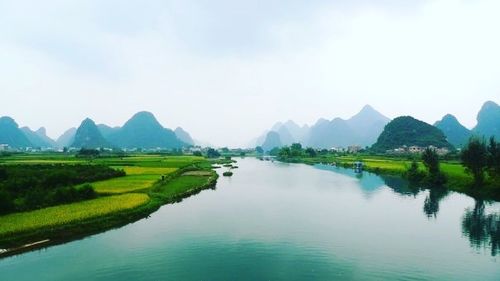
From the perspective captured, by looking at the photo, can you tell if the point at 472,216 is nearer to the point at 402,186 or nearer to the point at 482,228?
the point at 482,228

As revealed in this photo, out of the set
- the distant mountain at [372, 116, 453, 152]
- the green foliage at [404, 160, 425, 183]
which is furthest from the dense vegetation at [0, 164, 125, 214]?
the distant mountain at [372, 116, 453, 152]

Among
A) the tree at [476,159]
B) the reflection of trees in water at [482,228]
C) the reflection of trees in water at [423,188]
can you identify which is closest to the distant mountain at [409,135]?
the reflection of trees in water at [423,188]

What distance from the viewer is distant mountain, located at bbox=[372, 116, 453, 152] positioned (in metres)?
151

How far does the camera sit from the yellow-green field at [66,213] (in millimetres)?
24391

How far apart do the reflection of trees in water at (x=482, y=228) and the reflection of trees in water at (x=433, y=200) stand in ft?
9.01

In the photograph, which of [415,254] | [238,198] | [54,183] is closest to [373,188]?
[238,198]

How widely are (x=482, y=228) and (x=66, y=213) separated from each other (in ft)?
107

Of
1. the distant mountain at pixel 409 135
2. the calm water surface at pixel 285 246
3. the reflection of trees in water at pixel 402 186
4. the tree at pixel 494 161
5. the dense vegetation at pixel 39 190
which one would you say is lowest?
the calm water surface at pixel 285 246

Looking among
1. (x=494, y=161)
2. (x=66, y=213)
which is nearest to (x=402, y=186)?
(x=494, y=161)

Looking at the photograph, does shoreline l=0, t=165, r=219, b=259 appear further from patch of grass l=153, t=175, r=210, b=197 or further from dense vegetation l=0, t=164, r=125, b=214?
dense vegetation l=0, t=164, r=125, b=214

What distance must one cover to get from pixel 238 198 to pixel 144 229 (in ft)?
54.1

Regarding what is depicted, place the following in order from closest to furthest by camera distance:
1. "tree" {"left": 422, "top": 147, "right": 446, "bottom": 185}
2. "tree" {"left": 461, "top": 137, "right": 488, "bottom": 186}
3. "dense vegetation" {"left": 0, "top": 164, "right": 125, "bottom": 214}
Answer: "dense vegetation" {"left": 0, "top": 164, "right": 125, "bottom": 214} → "tree" {"left": 461, "top": 137, "right": 488, "bottom": 186} → "tree" {"left": 422, "top": 147, "right": 446, "bottom": 185}

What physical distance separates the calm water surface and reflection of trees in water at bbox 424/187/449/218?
33 centimetres

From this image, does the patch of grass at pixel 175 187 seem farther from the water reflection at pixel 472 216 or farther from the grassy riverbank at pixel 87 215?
the water reflection at pixel 472 216
